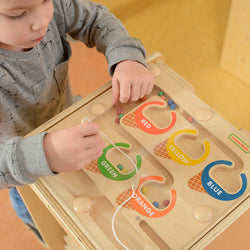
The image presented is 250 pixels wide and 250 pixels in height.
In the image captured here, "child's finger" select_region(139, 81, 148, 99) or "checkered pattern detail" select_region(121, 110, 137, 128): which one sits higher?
"child's finger" select_region(139, 81, 148, 99)

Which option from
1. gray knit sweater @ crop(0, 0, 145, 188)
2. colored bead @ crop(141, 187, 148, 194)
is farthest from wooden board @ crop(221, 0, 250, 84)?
colored bead @ crop(141, 187, 148, 194)

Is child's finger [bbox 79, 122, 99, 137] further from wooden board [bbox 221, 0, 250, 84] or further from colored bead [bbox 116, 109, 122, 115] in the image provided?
→ wooden board [bbox 221, 0, 250, 84]

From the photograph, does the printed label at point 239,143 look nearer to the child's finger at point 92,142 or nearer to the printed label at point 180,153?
the printed label at point 180,153

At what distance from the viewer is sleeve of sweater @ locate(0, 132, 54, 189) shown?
1.81 ft

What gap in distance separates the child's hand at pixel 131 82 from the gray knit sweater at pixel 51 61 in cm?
2

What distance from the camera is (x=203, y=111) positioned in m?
0.65

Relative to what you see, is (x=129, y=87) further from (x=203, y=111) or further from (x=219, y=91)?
(x=219, y=91)

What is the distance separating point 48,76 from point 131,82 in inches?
7.2

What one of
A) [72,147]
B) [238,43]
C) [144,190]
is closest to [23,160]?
[72,147]

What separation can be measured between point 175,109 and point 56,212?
270mm

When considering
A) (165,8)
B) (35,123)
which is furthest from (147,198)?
(165,8)

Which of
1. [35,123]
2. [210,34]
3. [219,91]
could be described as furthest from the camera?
[210,34]

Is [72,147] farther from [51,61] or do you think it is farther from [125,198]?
[51,61]

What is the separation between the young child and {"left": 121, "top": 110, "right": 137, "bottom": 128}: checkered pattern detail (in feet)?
0.09
